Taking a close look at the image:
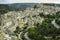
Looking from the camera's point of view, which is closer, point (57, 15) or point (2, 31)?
point (2, 31)

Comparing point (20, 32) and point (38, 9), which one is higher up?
point (38, 9)

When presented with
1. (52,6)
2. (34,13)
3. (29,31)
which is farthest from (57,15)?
(29,31)

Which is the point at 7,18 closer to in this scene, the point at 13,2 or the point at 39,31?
the point at 13,2

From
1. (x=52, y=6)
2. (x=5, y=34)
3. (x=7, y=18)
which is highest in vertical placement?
(x=52, y=6)

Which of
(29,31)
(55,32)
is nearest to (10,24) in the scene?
(29,31)

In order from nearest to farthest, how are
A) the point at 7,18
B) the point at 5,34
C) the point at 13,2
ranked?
the point at 5,34 < the point at 7,18 < the point at 13,2

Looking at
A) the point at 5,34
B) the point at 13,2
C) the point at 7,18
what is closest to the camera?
the point at 5,34
